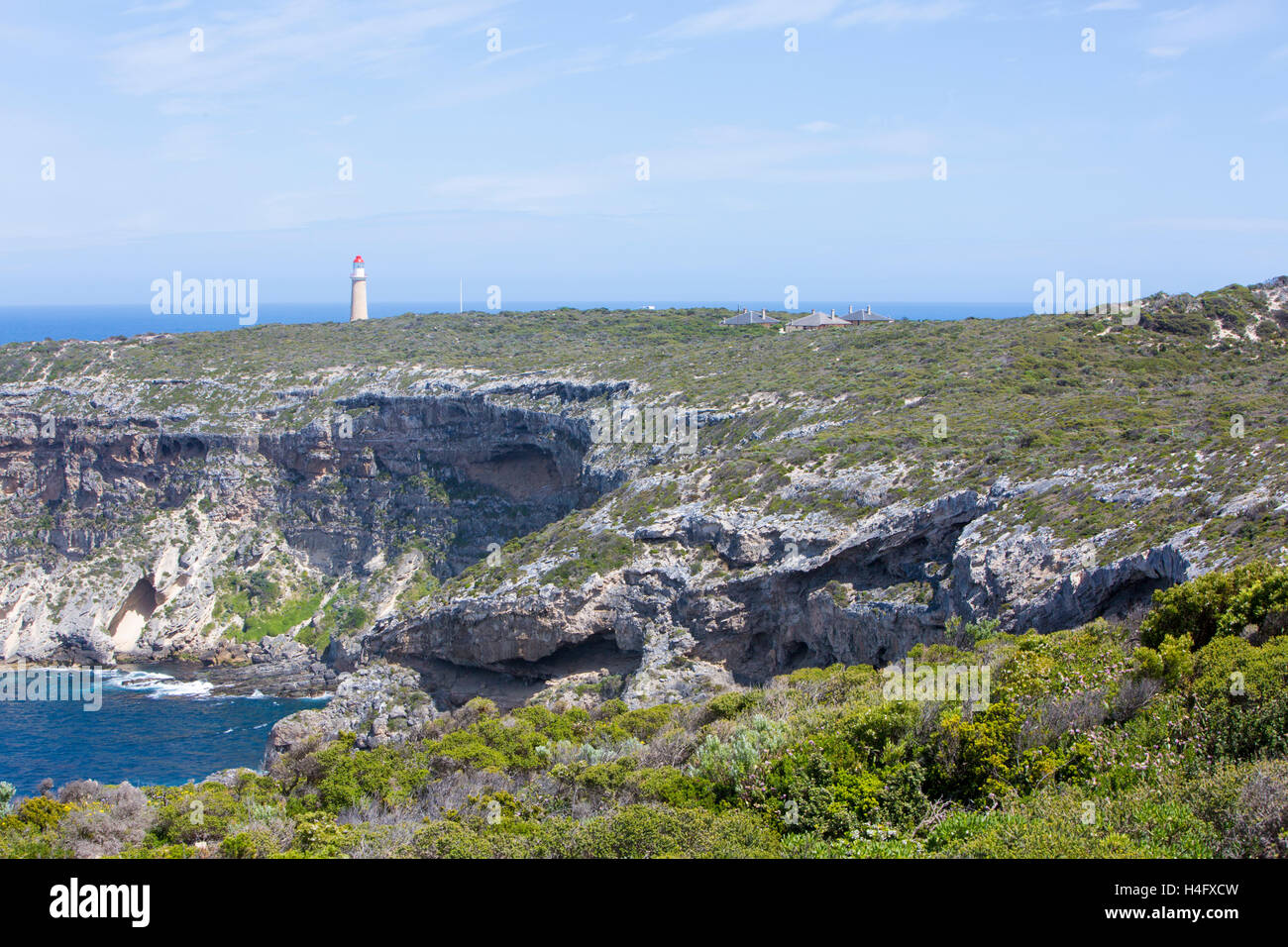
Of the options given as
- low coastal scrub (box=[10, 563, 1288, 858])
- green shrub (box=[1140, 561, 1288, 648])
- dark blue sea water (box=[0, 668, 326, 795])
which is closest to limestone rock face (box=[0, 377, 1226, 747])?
dark blue sea water (box=[0, 668, 326, 795])

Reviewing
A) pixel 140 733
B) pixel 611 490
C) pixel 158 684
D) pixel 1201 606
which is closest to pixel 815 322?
pixel 611 490

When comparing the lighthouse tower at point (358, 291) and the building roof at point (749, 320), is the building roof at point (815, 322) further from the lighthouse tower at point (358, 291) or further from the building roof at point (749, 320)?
the lighthouse tower at point (358, 291)

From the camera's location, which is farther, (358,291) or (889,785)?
(358,291)

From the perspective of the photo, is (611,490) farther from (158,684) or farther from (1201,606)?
(1201,606)

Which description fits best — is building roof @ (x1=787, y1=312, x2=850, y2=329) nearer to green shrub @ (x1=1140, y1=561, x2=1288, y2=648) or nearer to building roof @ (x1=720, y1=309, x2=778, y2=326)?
building roof @ (x1=720, y1=309, x2=778, y2=326)
